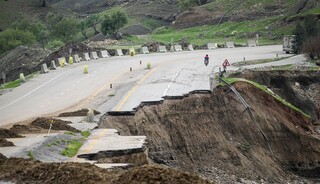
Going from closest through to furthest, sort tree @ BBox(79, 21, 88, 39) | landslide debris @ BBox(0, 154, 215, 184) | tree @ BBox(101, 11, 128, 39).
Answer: landslide debris @ BBox(0, 154, 215, 184) → tree @ BBox(101, 11, 128, 39) → tree @ BBox(79, 21, 88, 39)

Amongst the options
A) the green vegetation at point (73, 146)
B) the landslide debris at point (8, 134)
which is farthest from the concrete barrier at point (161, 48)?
the landslide debris at point (8, 134)

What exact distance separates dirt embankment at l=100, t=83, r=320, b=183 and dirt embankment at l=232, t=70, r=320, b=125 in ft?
14.9

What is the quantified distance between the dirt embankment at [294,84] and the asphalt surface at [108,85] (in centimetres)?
349

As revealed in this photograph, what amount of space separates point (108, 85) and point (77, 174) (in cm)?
2633

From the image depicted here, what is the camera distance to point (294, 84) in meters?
41.5

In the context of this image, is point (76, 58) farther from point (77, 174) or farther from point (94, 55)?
point (77, 174)

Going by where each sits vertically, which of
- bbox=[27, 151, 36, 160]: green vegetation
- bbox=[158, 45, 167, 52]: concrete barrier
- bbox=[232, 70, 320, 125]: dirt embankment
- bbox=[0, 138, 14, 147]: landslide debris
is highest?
bbox=[0, 138, 14, 147]: landslide debris

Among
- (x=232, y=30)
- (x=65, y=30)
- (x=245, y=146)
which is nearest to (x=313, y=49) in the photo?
(x=245, y=146)

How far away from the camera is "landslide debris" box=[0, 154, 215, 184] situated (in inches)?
458

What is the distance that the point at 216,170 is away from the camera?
83.3ft

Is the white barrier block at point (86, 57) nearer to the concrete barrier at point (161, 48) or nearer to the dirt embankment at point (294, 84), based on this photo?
the concrete barrier at point (161, 48)

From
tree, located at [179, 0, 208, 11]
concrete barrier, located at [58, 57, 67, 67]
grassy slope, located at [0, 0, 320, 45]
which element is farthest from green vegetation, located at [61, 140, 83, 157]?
tree, located at [179, 0, 208, 11]

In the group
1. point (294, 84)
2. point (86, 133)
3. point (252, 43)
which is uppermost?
point (86, 133)

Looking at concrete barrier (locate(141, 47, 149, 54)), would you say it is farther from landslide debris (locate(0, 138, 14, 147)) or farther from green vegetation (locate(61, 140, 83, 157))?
landslide debris (locate(0, 138, 14, 147))
